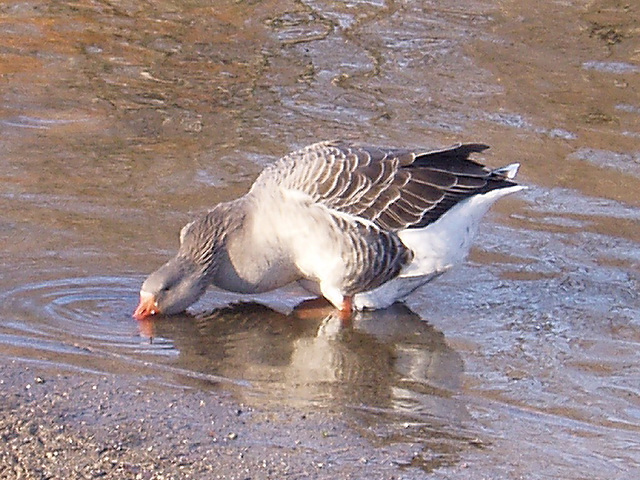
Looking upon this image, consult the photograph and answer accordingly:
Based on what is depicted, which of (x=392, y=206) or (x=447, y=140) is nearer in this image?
(x=392, y=206)

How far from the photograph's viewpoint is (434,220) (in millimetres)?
6855

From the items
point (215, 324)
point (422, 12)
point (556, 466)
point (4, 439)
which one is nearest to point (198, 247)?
point (215, 324)

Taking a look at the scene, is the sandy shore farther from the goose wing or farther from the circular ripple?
the goose wing

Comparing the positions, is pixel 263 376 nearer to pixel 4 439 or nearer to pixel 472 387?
pixel 472 387

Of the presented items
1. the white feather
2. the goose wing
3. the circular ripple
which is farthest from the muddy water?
the goose wing

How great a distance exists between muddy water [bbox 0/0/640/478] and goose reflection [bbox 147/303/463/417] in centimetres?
2

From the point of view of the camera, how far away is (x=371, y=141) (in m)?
9.06

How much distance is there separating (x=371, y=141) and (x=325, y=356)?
3.13 m

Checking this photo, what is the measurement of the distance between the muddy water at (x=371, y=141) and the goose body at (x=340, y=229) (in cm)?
21

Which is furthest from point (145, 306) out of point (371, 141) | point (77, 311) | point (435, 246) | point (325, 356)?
point (371, 141)

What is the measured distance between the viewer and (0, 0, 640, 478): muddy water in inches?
221

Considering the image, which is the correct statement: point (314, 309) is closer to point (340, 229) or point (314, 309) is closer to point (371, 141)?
point (340, 229)

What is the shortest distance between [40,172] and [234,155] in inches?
57.3

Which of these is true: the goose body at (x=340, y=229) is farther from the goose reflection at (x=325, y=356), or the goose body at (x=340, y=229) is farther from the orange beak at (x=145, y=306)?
the goose reflection at (x=325, y=356)
